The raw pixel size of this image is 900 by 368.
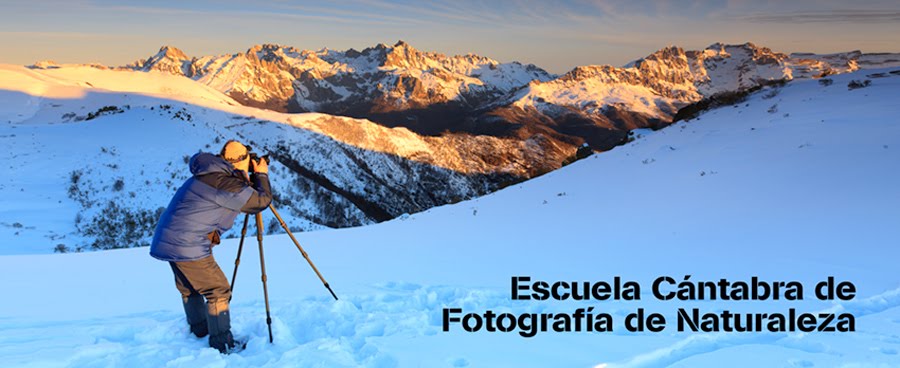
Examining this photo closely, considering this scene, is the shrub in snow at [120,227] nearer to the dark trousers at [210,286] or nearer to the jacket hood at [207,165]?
the dark trousers at [210,286]

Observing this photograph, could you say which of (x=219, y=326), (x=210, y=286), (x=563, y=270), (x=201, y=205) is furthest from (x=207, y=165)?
(x=563, y=270)

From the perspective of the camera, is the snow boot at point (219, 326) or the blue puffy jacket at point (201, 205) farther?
the snow boot at point (219, 326)

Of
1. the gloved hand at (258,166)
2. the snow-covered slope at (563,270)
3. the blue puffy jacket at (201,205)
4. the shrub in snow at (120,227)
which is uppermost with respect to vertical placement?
the gloved hand at (258,166)

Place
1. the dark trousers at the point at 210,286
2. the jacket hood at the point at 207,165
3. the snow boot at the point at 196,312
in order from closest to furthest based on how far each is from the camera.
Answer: the jacket hood at the point at 207,165 → the dark trousers at the point at 210,286 → the snow boot at the point at 196,312

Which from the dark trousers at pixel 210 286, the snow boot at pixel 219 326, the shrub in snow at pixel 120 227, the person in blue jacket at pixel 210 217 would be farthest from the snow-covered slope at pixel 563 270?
the shrub in snow at pixel 120 227

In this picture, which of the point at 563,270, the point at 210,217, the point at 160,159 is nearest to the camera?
the point at 210,217

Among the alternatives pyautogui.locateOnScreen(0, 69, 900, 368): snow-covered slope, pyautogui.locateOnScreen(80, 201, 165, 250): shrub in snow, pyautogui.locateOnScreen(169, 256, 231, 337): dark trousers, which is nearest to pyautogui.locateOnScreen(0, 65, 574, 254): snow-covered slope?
pyautogui.locateOnScreen(80, 201, 165, 250): shrub in snow

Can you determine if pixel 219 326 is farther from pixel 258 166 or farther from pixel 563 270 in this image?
pixel 563 270
